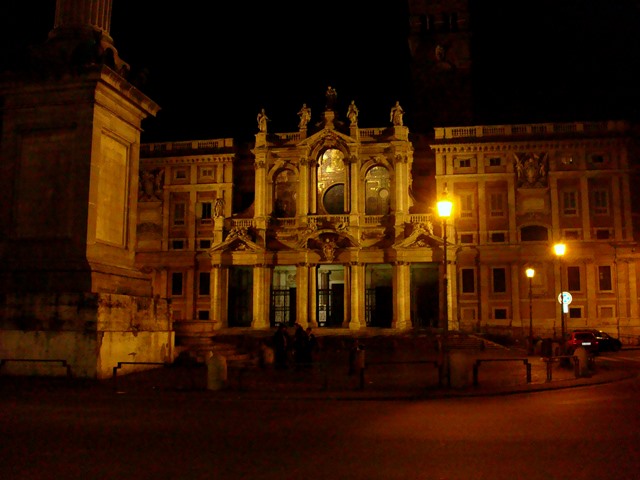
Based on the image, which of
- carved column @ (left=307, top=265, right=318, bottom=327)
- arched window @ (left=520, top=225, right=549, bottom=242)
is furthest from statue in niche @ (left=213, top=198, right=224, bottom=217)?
arched window @ (left=520, top=225, right=549, bottom=242)

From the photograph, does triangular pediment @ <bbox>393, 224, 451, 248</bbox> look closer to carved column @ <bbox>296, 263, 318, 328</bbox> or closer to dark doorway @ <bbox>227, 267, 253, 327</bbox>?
carved column @ <bbox>296, 263, 318, 328</bbox>

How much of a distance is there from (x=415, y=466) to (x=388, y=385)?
9919 millimetres

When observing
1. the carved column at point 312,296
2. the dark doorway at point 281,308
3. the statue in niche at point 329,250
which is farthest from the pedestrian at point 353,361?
the dark doorway at point 281,308

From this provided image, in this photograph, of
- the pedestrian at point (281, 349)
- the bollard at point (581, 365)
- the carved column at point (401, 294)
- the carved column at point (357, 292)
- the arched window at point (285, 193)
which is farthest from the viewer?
the arched window at point (285, 193)

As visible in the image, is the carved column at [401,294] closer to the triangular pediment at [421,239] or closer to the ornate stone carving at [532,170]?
the triangular pediment at [421,239]

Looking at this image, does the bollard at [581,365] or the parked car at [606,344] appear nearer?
the bollard at [581,365]

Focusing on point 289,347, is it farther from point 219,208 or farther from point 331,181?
point 331,181

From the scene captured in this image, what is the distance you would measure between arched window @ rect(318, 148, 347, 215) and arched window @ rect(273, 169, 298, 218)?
6.87 ft

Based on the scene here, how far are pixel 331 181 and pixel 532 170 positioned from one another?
49.1 feet

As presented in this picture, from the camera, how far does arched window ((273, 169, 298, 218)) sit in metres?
50.0

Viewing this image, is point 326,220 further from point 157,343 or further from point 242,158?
point 157,343

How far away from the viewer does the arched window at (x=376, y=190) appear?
1930 inches

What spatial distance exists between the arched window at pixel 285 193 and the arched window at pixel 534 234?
56.5 ft

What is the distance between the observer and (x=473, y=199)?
4809 centimetres
